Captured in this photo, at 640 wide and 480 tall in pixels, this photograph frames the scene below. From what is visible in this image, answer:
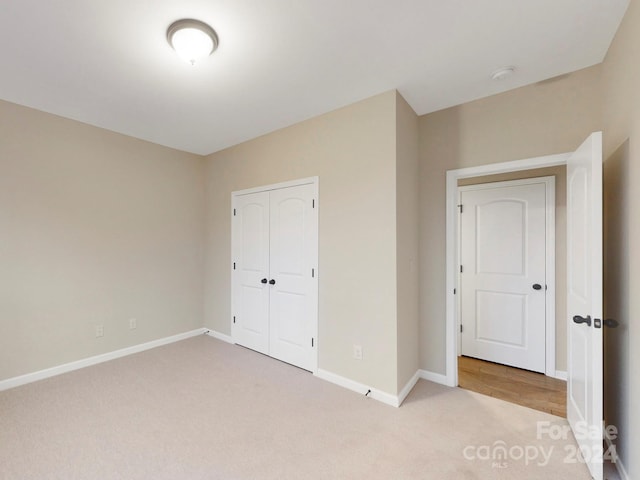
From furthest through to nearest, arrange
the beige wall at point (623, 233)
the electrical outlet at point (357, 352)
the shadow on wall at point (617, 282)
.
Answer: the electrical outlet at point (357, 352) < the shadow on wall at point (617, 282) < the beige wall at point (623, 233)

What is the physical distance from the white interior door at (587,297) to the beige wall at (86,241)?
417cm

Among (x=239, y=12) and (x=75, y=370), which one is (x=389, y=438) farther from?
(x=75, y=370)

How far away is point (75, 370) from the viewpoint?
9.80 feet

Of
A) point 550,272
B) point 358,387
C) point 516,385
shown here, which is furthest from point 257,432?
point 550,272

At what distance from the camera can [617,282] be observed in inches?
68.2

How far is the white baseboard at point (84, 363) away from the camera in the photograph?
8.73 ft

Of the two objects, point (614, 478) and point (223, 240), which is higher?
point (223, 240)

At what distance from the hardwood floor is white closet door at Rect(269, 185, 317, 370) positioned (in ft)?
5.37

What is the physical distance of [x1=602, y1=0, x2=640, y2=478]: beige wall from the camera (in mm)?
1482

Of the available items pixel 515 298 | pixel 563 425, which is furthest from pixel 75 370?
pixel 515 298

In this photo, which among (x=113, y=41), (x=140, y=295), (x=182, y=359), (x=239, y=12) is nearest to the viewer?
(x=239, y=12)

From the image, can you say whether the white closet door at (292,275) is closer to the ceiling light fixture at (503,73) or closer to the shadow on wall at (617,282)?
the ceiling light fixture at (503,73)

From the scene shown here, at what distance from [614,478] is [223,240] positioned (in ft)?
13.4

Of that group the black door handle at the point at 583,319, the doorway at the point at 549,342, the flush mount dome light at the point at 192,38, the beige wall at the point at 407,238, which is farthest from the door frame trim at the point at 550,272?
the flush mount dome light at the point at 192,38
